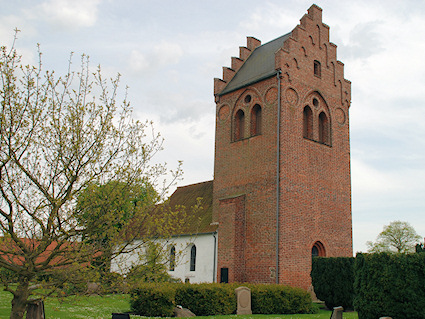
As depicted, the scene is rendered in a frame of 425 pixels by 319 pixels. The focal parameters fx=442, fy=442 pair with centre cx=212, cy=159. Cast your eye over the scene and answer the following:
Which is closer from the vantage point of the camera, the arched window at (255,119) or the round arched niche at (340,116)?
the arched window at (255,119)

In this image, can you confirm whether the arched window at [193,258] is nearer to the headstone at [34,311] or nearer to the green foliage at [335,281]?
the green foliage at [335,281]

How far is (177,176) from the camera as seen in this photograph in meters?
9.64

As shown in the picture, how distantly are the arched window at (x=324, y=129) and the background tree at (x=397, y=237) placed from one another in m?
41.3

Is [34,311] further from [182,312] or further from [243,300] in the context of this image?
[243,300]

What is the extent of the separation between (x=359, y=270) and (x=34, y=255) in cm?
1045

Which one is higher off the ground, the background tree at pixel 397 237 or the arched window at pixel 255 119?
the arched window at pixel 255 119

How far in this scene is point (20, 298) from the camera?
8.68 metres

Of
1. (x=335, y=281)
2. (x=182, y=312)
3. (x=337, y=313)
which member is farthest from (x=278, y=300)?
(x=337, y=313)

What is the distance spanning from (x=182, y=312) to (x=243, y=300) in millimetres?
2732

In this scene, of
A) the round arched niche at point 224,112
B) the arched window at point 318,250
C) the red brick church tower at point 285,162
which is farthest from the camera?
the round arched niche at point 224,112

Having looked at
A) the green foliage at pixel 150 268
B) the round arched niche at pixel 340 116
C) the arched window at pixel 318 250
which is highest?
the round arched niche at pixel 340 116

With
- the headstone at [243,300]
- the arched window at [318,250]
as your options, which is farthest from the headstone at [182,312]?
the arched window at [318,250]

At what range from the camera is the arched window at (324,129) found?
2514cm

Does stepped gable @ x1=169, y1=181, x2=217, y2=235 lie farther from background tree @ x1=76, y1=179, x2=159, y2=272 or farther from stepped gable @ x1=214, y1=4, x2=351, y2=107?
background tree @ x1=76, y1=179, x2=159, y2=272
